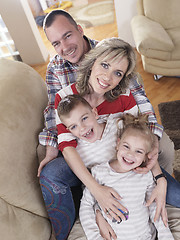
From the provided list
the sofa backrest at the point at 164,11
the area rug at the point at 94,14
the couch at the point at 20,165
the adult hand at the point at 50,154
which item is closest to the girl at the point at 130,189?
the couch at the point at 20,165

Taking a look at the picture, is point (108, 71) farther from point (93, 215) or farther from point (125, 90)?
point (93, 215)

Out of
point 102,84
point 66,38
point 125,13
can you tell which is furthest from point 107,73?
point 125,13

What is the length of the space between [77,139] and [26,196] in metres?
0.39

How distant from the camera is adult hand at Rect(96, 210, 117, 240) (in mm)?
991

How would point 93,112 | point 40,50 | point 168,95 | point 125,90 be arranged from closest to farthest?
1. point 93,112
2. point 125,90
3. point 168,95
4. point 40,50

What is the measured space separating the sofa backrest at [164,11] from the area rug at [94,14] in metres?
1.81

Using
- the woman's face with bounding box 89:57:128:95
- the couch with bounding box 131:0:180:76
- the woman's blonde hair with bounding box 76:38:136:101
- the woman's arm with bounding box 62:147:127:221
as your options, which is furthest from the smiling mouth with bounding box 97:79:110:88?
the couch with bounding box 131:0:180:76

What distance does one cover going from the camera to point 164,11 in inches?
96.8

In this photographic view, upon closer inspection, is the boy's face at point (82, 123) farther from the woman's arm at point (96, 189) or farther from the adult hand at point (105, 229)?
the adult hand at point (105, 229)

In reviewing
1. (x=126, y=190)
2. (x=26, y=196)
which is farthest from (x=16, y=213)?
(x=126, y=190)

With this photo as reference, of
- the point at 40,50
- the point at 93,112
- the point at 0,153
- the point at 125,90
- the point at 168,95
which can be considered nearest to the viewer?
the point at 0,153

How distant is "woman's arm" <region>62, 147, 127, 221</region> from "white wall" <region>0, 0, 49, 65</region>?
107 inches

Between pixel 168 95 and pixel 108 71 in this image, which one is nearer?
pixel 108 71

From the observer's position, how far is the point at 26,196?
1.05m
